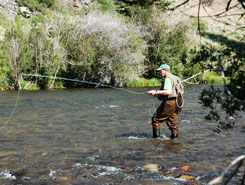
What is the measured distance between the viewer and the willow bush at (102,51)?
2889cm

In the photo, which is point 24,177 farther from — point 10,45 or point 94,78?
point 94,78

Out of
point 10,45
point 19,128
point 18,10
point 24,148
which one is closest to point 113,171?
point 24,148

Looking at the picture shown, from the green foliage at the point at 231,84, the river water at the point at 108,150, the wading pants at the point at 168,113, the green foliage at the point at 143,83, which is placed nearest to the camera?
the green foliage at the point at 231,84

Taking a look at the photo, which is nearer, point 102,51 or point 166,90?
point 166,90

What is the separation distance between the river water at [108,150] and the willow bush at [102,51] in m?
16.5

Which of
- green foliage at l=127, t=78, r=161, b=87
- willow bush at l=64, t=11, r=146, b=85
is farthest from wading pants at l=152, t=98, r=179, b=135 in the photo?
green foliage at l=127, t=78, r=161, b=87

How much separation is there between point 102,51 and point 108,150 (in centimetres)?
2229

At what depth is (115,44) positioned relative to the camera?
94.5ft

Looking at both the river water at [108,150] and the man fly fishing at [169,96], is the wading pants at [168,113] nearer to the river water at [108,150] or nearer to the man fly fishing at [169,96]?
the man fly fishing at [169,96]

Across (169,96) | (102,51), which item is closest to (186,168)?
(169,96)

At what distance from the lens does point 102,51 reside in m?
29.2

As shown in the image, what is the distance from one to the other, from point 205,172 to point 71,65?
24668 millimetres

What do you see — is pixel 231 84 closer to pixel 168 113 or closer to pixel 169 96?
pixel 169 96

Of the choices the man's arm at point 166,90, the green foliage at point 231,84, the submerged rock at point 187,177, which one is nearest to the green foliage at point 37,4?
the man's arm at point 166,90
